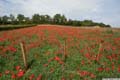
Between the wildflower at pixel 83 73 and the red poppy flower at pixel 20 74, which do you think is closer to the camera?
the red poppy flower at pixel 20 74

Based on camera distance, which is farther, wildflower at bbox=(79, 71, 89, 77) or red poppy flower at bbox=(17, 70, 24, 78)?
wildflower at bbox=(79, 71, 89, 77)

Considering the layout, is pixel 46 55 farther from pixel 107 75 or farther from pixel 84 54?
pixel 107 75

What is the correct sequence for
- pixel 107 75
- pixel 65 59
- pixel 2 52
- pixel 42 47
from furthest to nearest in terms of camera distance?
pixel 42 47 → pixel 2 52 → pixel 65 59 → pixel 107 75

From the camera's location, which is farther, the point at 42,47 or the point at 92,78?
the point at 42,47

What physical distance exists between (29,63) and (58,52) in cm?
Answer: 258

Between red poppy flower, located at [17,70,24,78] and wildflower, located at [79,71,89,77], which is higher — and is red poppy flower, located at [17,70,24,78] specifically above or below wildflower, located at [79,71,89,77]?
above

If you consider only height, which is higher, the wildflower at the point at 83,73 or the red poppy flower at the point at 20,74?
the red poppy flower at the point at 20,74

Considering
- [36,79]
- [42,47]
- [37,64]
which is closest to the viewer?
[36,79]

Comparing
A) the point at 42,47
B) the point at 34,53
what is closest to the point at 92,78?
the point at 34,53

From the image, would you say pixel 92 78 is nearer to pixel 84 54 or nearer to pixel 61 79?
pixel 61 79

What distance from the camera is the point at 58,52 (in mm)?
11641

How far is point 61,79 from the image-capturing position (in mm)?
8039

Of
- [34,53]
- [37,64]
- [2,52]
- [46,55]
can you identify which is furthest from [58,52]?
[2,52]

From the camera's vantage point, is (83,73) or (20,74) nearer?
(20,74)
